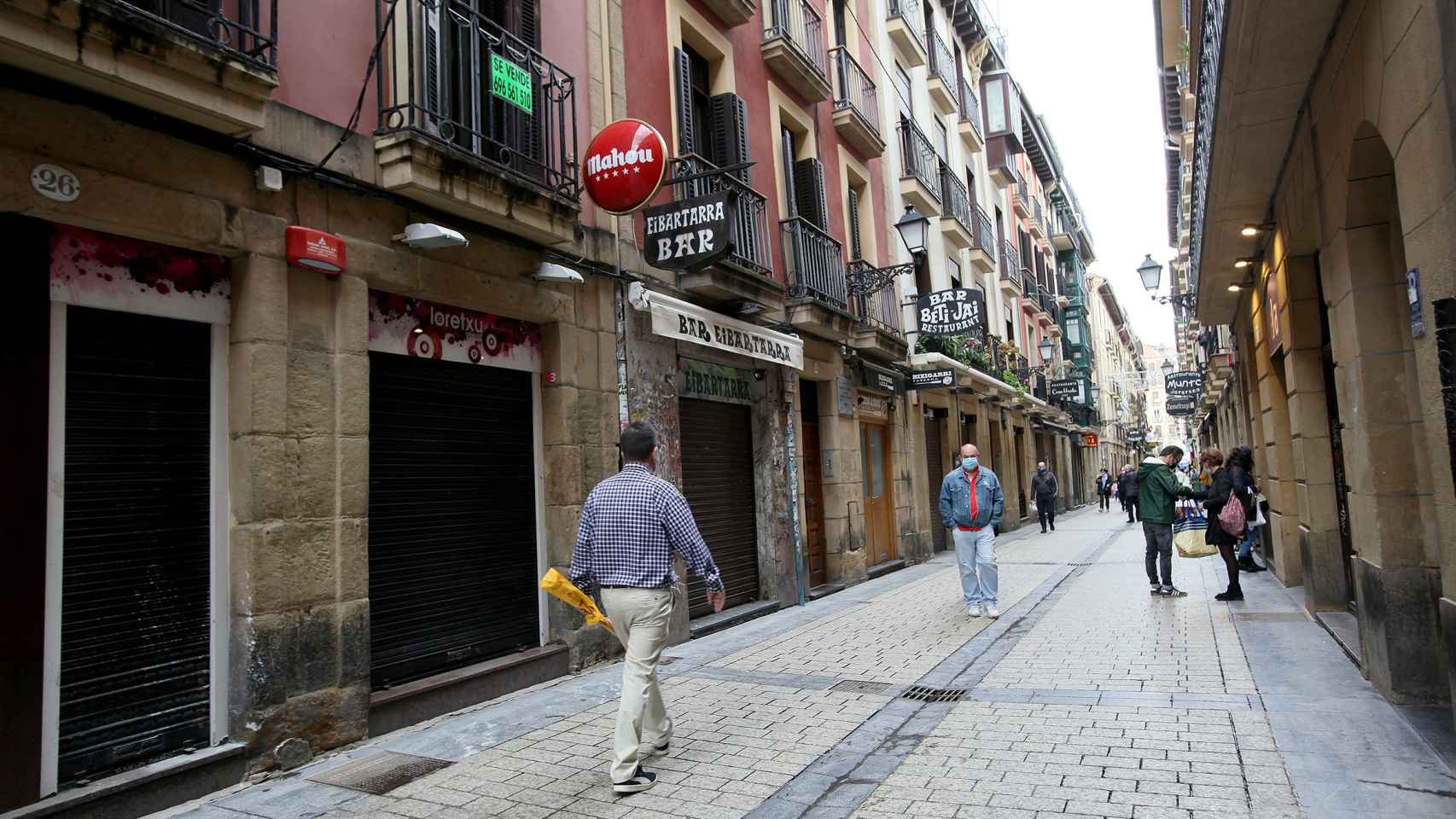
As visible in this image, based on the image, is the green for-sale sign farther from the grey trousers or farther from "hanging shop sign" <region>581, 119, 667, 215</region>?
the grey trousers

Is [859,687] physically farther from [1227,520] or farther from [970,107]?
[970,107]

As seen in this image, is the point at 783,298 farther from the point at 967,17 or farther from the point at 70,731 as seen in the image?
the point at 967,17

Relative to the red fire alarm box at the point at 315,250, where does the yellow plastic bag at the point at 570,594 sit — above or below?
below

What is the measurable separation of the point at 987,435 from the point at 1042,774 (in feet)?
61.6

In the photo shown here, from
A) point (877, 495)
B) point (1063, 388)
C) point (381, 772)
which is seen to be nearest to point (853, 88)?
point (877, 495)

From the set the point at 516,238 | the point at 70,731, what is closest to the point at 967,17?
the point at 516,238

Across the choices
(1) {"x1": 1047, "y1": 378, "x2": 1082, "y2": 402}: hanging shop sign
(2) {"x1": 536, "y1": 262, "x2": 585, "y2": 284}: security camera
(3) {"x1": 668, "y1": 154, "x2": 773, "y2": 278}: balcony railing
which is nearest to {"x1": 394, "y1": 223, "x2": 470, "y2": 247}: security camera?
(2) {"x1": 536, "y1": 262, "x2": 585, "y2": 284}: security camera

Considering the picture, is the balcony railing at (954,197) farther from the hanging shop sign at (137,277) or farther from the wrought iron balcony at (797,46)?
the hanging shop sign at (137,277)

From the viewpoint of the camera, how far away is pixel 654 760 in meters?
4.73

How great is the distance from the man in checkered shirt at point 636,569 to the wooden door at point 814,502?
751 cm

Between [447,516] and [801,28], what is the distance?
9944mm

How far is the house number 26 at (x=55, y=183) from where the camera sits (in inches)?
159

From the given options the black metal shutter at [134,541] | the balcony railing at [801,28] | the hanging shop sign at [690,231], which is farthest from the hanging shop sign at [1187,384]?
the black metal shutter at [134,541]

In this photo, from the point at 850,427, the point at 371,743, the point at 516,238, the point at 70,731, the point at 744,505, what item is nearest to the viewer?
the point at 70,731
